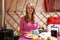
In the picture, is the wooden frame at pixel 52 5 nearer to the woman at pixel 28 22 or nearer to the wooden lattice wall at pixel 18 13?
the wooden lattice wall at pixel 18 13

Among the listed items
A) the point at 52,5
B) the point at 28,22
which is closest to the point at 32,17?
the point at 28,22

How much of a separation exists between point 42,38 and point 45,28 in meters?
0.14

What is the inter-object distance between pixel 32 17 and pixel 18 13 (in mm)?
126

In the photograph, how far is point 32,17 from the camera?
105 centimetres

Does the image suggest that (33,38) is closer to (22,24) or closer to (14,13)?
(22,24)

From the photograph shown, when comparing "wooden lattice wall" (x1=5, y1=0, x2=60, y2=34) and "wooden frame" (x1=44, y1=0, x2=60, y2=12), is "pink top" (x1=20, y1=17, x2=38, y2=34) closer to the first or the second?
"wooden lattice wall" (x1=5, y1=0, x2=60, y2=34)

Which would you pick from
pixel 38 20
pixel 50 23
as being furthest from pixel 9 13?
→ pixel 50 23

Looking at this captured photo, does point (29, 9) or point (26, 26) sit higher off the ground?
point (29, 9)

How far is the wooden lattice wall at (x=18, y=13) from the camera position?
107 cm

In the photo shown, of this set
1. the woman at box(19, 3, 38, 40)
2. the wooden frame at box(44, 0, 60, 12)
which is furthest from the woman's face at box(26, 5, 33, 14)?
the wooden frame at box(44, 0, 60, 12)

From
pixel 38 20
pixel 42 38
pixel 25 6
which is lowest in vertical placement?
pixel 42 38

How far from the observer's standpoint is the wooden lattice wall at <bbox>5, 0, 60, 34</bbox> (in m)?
1.07

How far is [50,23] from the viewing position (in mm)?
1089

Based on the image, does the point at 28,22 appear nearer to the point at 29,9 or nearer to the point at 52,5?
the point at 29,9
